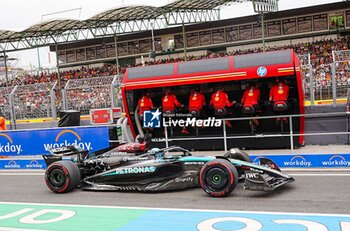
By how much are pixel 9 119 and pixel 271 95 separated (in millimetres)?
12435

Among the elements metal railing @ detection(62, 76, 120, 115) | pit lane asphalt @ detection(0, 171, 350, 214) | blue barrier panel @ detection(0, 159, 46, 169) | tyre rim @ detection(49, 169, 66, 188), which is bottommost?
pit lane asphalt @ detection(0, 171, 350, 214)

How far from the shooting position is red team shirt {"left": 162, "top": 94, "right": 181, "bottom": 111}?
13781 mm

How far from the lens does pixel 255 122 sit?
1306 cm

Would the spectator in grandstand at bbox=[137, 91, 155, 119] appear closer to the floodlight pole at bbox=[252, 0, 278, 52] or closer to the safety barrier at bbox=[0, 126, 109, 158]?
the safety barrier at bbox=[0, 126, 109, 158]

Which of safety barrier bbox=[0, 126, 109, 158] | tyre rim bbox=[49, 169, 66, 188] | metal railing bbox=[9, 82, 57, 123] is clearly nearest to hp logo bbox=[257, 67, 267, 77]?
safety barrier bbox=[0, 126, 109, 158]

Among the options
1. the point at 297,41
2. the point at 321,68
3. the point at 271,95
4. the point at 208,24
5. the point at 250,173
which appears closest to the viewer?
the point at 250,173

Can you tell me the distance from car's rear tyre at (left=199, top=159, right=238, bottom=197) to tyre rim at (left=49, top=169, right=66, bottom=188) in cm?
308

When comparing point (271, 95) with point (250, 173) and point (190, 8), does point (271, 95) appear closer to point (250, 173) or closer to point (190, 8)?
point (250, 173)

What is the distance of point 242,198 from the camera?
782cm

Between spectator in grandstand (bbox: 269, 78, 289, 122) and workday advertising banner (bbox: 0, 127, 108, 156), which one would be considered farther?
workday advertising banner (bbox: 0, 127, 108, 156)

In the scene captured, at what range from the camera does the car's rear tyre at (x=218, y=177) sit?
7672mm

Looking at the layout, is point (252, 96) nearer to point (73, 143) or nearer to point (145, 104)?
point (145, 104)

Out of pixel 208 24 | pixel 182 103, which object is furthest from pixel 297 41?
pixel 182 103

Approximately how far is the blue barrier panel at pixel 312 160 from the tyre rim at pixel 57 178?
14.9ft
